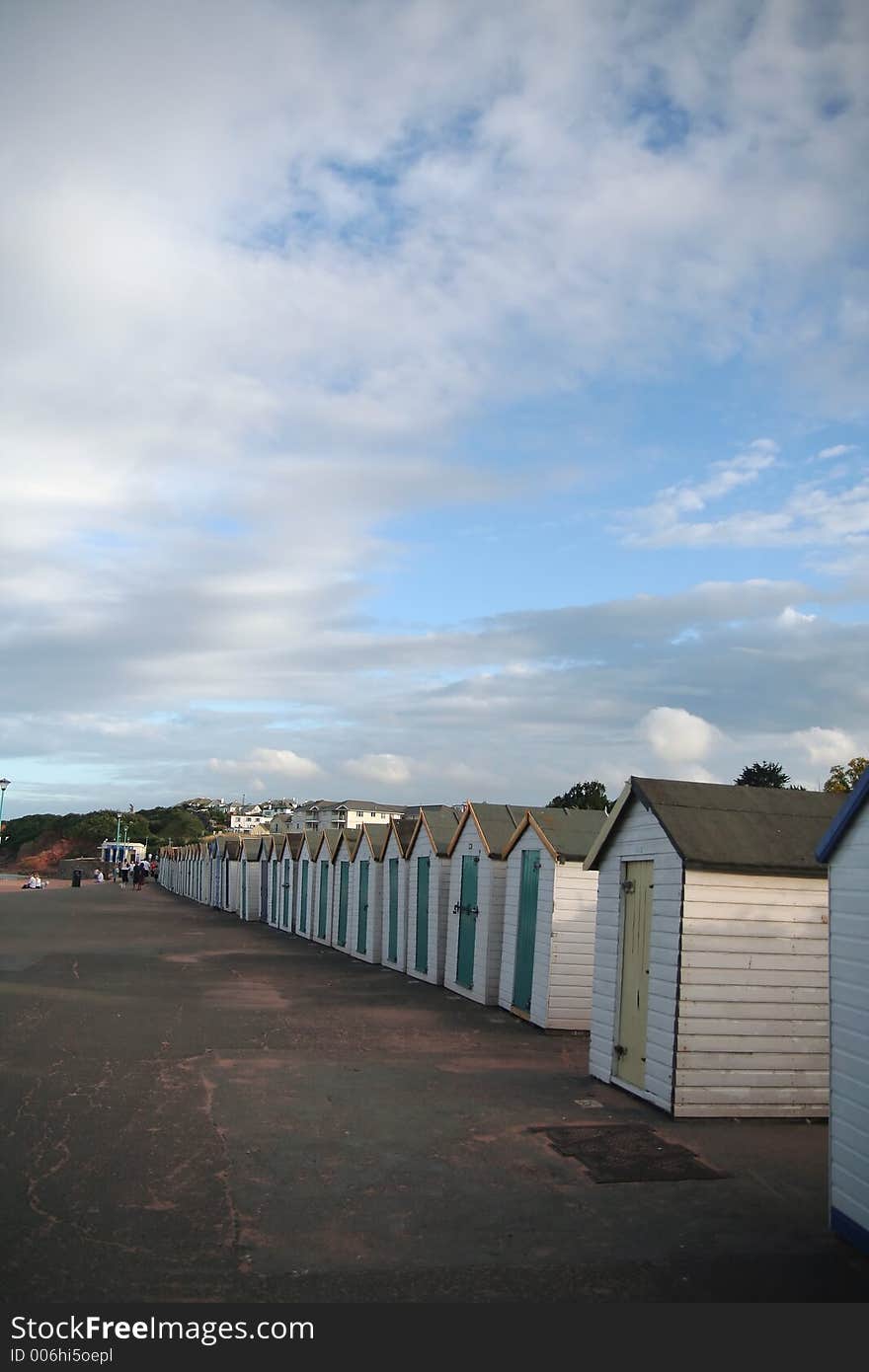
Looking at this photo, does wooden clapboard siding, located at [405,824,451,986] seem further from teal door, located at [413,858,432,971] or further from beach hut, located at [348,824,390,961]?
beach hut, located at [348,824,390,961]

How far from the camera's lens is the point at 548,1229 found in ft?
22.5

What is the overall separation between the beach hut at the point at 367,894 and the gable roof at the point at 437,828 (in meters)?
2.25

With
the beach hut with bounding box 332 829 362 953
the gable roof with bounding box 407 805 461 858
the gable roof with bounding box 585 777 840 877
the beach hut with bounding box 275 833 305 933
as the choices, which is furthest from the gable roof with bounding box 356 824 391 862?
the gable roof with bounding box 585 777 840 877

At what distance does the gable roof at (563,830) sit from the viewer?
1577 cm

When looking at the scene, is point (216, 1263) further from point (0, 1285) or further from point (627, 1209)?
point (627, 1209)

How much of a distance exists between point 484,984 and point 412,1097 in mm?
7337

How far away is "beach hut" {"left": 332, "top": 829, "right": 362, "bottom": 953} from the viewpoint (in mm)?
28605

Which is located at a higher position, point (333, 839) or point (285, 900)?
point (333, 839)

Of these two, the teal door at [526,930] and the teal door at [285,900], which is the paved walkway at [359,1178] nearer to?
the teal door at [526,930]

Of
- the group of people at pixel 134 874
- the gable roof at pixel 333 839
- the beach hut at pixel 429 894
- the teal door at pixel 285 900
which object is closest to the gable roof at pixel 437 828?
the beach hut at pixel 429 894

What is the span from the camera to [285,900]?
3753 cm

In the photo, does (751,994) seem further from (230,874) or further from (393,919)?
(230,874)

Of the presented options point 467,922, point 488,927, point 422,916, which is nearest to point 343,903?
point 422,916

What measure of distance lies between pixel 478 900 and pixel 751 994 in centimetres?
860
